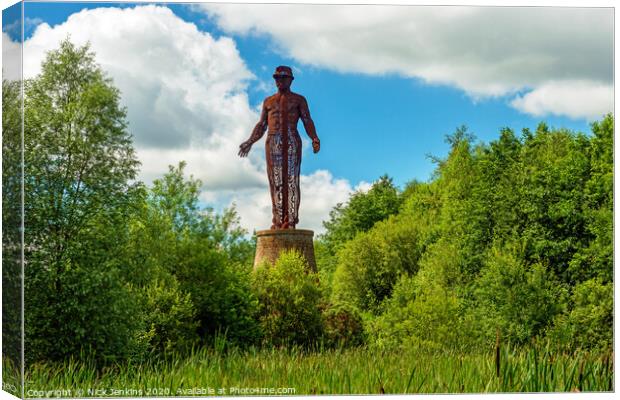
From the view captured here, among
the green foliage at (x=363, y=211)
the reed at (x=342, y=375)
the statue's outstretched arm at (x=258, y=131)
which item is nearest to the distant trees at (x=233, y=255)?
the reed at (x=342, y=375)

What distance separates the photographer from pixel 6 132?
11977mm

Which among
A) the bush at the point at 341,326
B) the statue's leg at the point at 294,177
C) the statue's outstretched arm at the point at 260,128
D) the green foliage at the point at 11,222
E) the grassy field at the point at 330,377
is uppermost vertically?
the statue's outstretched arm at the point at 260,128

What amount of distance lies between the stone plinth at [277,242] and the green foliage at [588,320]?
27.5ft

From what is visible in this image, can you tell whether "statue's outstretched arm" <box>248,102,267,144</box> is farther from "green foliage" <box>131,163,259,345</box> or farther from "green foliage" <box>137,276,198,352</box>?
"green foliage" <box>137,276,198,352</box>

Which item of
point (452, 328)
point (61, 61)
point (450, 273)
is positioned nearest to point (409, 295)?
point (450, 273)

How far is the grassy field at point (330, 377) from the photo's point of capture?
464 inches

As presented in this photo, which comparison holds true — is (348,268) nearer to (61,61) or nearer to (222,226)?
(222,226)

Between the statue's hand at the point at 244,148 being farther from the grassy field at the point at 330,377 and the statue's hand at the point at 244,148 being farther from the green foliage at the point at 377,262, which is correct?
the green foliage at the point at 377,262

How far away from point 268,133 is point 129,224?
7599 mm

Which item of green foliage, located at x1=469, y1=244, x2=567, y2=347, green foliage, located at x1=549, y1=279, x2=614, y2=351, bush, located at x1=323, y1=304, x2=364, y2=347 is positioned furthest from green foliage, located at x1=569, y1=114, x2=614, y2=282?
bush, located at x1=323, y1=304, x2=364, y2=347

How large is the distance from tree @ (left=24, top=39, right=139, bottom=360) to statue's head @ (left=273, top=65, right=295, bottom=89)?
12.8ft

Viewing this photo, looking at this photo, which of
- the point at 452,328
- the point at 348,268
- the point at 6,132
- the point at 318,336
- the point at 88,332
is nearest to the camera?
the point at 6,132

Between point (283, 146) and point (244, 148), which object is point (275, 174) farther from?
point (244, 148)

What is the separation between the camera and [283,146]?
72.0 ft
